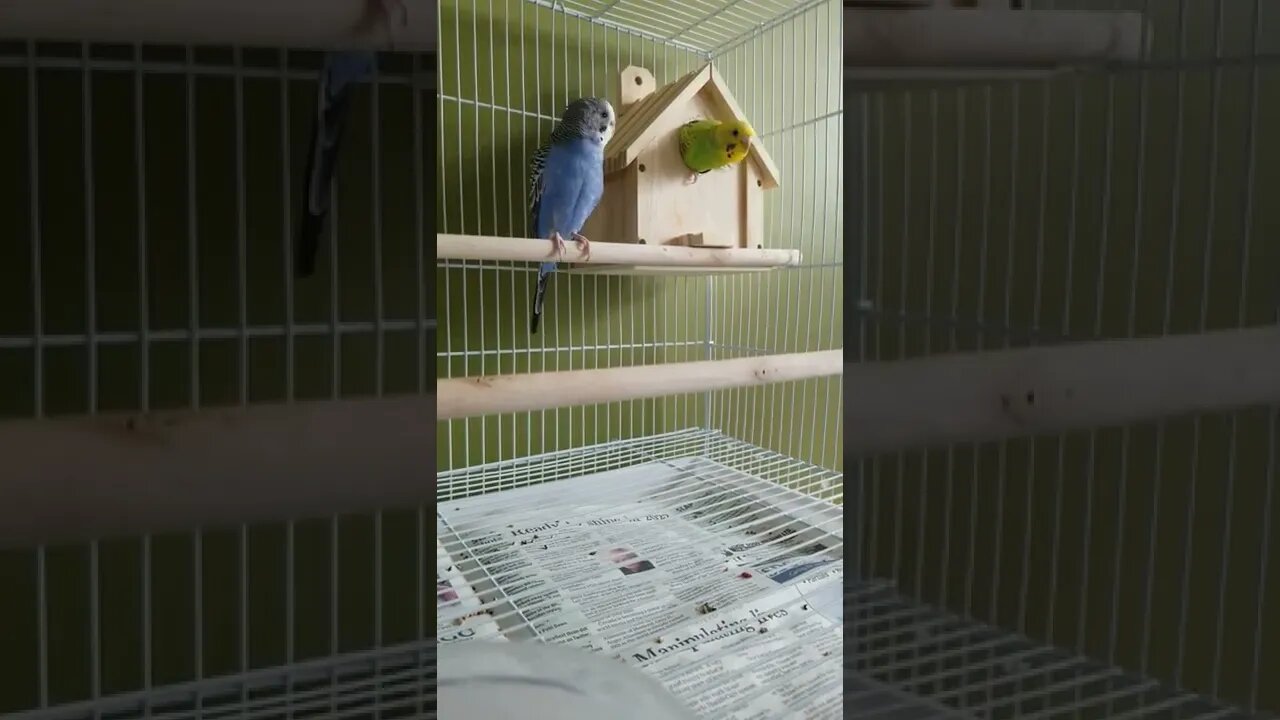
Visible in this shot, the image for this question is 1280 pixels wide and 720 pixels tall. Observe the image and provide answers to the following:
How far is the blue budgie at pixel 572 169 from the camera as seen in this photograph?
1.36 meters

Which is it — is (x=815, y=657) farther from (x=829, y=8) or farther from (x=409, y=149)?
(x=829, y=8)

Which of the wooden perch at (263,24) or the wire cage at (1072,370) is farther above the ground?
the wooden perch at (263,24)

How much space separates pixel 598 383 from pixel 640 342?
71 cm

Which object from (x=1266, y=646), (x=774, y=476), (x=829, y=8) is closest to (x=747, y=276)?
(x=774, y=476)

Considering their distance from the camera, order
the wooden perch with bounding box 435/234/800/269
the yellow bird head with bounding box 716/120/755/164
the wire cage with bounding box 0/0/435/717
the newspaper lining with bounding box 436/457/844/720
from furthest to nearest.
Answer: the yellow bird head with bounding box 716/120/755/164 → the wooden perch with bounding box 435/234/800/269 → the newspaper lining with bounding box 436/457/844/720 → the wire cage with bounding box 0/0/435/717

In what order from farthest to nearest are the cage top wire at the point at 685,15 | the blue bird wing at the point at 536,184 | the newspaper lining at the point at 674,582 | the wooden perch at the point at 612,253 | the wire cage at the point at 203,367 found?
the cage top wire at the point at 685,15 → the blue bird wing at the point at 536,184 → the wooden perch at the point at 612,253 → the newspaper lining at the point at 674,582 → the wire cage at the point at 203,367

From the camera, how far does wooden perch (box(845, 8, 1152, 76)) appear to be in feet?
0.77

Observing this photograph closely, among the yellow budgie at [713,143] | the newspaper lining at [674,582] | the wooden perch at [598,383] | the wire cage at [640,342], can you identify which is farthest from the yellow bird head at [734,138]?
the newspaper lining at [674,582]

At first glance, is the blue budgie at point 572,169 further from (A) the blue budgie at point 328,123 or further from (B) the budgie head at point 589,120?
(A) the blue budgie at point 328,123

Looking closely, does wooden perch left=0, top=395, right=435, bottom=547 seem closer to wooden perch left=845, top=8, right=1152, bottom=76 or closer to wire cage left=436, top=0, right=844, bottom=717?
wooden perch left=845, top=8, right=1152, bottom=76

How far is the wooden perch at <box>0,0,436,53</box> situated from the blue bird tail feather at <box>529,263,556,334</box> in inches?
49.8

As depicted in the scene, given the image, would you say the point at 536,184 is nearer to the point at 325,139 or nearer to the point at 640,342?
the point at 640,342

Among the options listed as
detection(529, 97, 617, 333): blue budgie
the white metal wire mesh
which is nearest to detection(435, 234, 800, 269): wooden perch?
detection(529, 97, 617, 333): blue budgie

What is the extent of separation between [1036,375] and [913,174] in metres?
0.07
